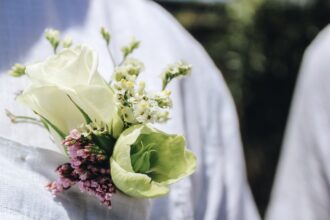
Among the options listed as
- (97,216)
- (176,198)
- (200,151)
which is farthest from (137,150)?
(200,151)

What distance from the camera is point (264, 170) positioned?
409 centimetres

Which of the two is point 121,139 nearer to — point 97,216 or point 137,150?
point 137,150

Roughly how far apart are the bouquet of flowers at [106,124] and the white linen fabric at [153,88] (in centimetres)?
7

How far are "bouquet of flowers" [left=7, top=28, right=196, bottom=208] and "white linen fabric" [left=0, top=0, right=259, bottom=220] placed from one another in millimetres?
65

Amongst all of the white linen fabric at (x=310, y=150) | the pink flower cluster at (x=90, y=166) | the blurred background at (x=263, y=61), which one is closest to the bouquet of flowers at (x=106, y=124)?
the pink flower cluster at (x=90, y=166)

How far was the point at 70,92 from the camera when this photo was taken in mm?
792

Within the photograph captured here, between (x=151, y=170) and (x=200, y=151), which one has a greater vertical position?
(x=151, y=170)

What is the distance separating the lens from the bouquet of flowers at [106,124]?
30.8 inches

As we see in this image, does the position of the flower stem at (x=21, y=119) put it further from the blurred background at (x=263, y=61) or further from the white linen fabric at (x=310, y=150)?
the blurred background at (x=263, y=61)

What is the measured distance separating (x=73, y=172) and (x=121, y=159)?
0.24 feet

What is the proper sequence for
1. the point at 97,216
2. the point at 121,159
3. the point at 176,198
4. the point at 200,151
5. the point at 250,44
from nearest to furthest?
the point at 121,159, the point at 97,216, the point at 176,198, the point at 200,151, the point at 250,44

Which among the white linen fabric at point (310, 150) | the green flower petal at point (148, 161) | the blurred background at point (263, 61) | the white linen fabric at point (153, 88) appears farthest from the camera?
the blurred background at point (263, 61)

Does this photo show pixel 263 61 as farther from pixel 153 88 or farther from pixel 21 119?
pixel 21 119

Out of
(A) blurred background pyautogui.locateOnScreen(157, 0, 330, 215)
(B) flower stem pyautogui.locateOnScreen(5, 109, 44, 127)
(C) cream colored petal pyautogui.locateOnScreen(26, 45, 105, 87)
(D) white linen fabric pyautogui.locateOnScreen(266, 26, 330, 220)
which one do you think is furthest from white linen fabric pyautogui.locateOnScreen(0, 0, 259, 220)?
(A) blurred background pyautogui.locateOnScreen(157, 0, 330, 215)
